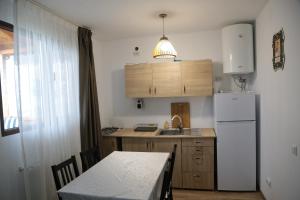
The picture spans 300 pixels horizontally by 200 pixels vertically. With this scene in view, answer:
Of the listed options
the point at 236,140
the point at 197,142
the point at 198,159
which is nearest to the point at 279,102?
the point at 236,140

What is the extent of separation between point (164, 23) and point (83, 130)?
205cm

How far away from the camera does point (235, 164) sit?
327 cm

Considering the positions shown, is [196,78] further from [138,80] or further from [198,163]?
[198,163]

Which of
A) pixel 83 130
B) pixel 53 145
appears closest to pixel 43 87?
pixel 53 145

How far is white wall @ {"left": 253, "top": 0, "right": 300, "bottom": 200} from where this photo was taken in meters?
1.92

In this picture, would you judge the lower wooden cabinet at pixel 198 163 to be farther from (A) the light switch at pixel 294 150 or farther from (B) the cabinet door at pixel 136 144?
(A) the light switch at pixel 294 150

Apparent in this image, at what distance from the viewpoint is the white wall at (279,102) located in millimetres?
1924

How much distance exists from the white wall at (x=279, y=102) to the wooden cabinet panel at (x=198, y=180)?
745 mm

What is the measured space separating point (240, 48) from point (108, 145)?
268cm

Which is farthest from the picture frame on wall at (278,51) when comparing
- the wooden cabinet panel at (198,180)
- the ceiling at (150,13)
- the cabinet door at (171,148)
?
the wooden cabinet panel at (198,180)

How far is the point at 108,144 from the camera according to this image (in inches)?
147

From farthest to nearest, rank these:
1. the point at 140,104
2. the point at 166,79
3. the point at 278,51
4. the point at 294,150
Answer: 1. the point at 140,104
2. the point at 166,79
3. the point at 278,51
4. the point at 294,150

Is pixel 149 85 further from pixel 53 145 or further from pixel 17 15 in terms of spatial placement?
pixel 17 15

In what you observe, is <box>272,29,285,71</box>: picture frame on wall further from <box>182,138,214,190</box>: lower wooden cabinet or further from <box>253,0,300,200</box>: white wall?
<box>182,138,214,190</box>: lower wooden cabinet
